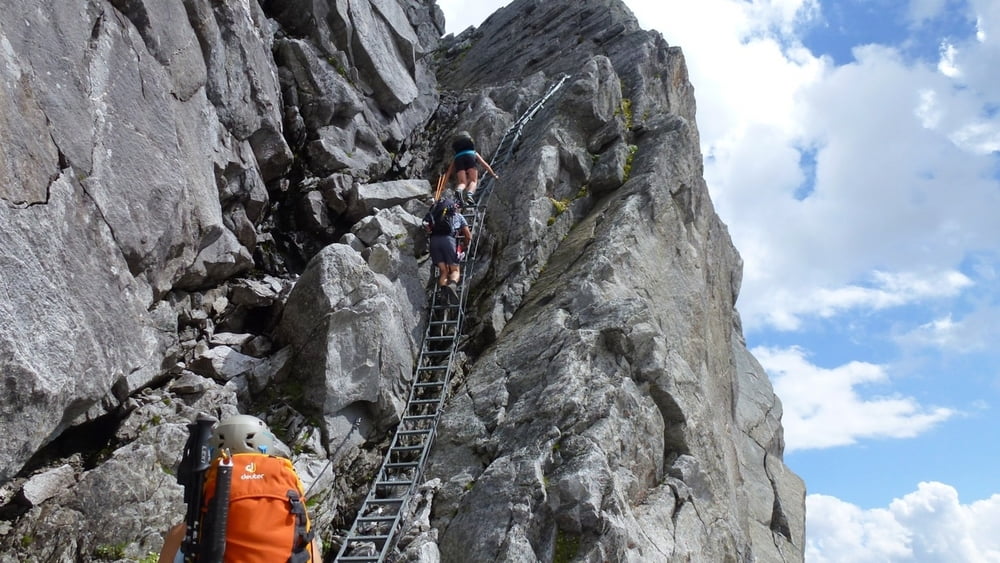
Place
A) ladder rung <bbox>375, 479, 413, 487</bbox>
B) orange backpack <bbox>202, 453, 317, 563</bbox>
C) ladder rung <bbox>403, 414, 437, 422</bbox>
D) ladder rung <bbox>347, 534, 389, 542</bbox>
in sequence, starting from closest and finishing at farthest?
orange backpack <bbox>202, 453, 317, 563</bbox>, ladder rung <bbox>347, 534, 389, 542</bbox>, ladder rung <bbox>375, 479, 413, 487</bbox>, ladder rung <bbox>403, 414, 437, 422</bbox>

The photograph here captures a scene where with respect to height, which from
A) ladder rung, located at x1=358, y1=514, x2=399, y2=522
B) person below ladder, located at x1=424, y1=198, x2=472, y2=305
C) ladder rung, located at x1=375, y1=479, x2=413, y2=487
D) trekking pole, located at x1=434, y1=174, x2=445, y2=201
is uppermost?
trekking pole, located at x1=434, y1=174, x2=445, y2=201

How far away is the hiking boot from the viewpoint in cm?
1619

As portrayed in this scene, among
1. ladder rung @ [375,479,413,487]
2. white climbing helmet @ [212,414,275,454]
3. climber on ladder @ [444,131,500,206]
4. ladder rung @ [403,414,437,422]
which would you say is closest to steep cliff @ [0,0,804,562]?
ladder rung @ [403,414,437,422]

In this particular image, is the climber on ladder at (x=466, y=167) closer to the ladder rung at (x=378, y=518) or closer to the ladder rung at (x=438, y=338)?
the ladder rung at (x=438, y=338)

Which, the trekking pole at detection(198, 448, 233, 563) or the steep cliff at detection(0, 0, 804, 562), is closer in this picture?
the trekking pole at detection(198, 448, 233, 563)

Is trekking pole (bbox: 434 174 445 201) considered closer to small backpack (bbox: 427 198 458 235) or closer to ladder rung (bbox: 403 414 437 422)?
small backpack (bbox: 427 198 458 235)

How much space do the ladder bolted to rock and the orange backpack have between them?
448cm

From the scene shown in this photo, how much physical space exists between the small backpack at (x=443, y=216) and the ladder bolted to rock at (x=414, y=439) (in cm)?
104

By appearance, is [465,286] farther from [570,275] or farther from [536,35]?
[536,35]

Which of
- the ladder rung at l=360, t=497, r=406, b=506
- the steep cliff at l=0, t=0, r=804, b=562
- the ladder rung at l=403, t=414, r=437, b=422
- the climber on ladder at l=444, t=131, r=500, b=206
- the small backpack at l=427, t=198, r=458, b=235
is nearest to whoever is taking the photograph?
the steep cliff at l=0, t=0, r=804, b=562

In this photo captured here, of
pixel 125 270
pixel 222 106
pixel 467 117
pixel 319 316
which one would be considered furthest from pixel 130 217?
pixel 467 117

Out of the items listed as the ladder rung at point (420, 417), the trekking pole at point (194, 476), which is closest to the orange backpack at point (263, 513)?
the trekking pole at point (194, 476)

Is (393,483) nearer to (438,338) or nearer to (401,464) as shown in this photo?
(401,464)

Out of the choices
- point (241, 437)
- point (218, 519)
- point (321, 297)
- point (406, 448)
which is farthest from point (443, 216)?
point (218, 519)
